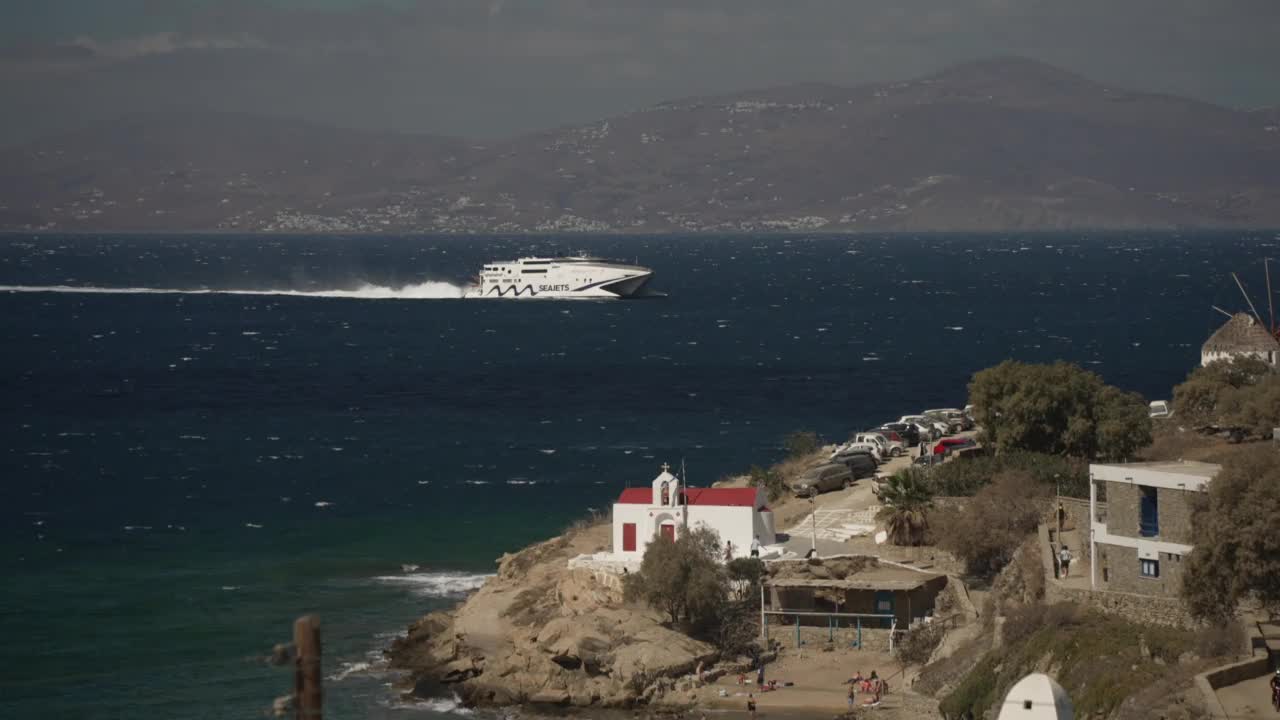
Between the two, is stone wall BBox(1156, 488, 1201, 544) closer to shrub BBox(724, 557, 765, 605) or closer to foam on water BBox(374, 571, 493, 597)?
shrub BBox(724, 557, 765, 605)

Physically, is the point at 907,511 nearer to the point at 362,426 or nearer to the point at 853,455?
the point at 853,455

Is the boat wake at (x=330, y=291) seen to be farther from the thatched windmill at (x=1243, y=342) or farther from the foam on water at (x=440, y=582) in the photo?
the foam on water at (x=440, y=582)

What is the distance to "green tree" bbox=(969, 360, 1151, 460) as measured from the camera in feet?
128

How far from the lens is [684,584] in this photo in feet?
105

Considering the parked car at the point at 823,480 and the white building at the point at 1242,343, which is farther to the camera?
the white building at the point at 1242,343

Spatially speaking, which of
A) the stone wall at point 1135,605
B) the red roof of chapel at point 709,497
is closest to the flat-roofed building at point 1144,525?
the stone wall at point 1135,605

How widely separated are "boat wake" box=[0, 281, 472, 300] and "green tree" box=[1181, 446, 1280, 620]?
434ft

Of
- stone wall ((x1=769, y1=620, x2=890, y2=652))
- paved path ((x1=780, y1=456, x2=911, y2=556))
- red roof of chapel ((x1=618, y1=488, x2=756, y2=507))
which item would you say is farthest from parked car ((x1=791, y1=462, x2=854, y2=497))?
stone wall ((x1=769, y1=620, x2=890, y2=652))

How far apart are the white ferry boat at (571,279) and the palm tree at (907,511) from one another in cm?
10855

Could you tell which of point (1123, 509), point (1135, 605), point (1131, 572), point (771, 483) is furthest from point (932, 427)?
point (1135, 605)

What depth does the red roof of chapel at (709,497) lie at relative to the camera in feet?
113

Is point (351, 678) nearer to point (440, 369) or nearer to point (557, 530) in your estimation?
point (557, 530)

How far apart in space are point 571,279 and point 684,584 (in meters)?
114

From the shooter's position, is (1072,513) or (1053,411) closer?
(1072,513)
